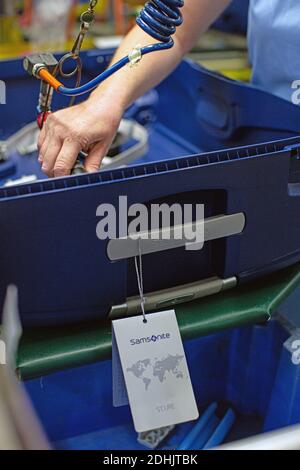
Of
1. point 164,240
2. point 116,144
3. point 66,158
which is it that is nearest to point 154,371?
point 164,240

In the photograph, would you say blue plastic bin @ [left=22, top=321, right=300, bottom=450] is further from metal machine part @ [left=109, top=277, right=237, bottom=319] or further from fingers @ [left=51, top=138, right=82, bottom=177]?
fingers @ [left=51, top=138, right=82, bottom=177]

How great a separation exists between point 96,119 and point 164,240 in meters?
0.18

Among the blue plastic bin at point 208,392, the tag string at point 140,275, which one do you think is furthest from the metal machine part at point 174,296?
the blue plastic bin at point 208,392

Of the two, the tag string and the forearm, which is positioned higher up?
the forearm

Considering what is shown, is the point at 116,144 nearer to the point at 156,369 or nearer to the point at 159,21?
the point at 159,21

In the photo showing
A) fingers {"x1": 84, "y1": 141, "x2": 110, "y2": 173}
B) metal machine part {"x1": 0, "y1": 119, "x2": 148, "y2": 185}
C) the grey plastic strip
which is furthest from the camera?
metal machine part {"x1": 0, "y1": 119, "x2": 148, "y2": 185}

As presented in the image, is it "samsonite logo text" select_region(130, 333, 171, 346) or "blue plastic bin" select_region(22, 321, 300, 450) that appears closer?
"samsonite logo text" select_region(130, 333, 171, 346)

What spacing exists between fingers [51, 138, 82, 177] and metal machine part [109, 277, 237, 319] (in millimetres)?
158

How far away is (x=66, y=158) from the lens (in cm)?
64

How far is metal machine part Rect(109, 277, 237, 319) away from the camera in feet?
1.96

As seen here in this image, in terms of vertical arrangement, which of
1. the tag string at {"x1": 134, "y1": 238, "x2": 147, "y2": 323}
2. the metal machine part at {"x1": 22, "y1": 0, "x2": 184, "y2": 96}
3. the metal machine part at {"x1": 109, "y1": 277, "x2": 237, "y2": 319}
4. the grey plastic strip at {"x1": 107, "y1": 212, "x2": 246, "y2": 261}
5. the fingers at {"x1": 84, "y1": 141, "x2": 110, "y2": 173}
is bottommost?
the metal machine part at {"x1": 109, "y1": 277, "x2": 237, "y2": 319}

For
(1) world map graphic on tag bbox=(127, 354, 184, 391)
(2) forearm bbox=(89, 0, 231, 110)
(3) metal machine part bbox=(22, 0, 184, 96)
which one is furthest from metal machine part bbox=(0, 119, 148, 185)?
(1) world map graphic on tag bbox=(127, 354, 184, 391)

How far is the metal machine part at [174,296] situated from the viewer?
596 mm

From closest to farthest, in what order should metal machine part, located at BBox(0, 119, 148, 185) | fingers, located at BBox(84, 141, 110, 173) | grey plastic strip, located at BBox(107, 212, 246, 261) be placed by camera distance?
grey plastic strip, located at BBox(107, 212, 246, 261)
fingers, located at BBox(84, 141, 110, 173)
metal machine part, located at BBox(0, 119, 148, 185)
